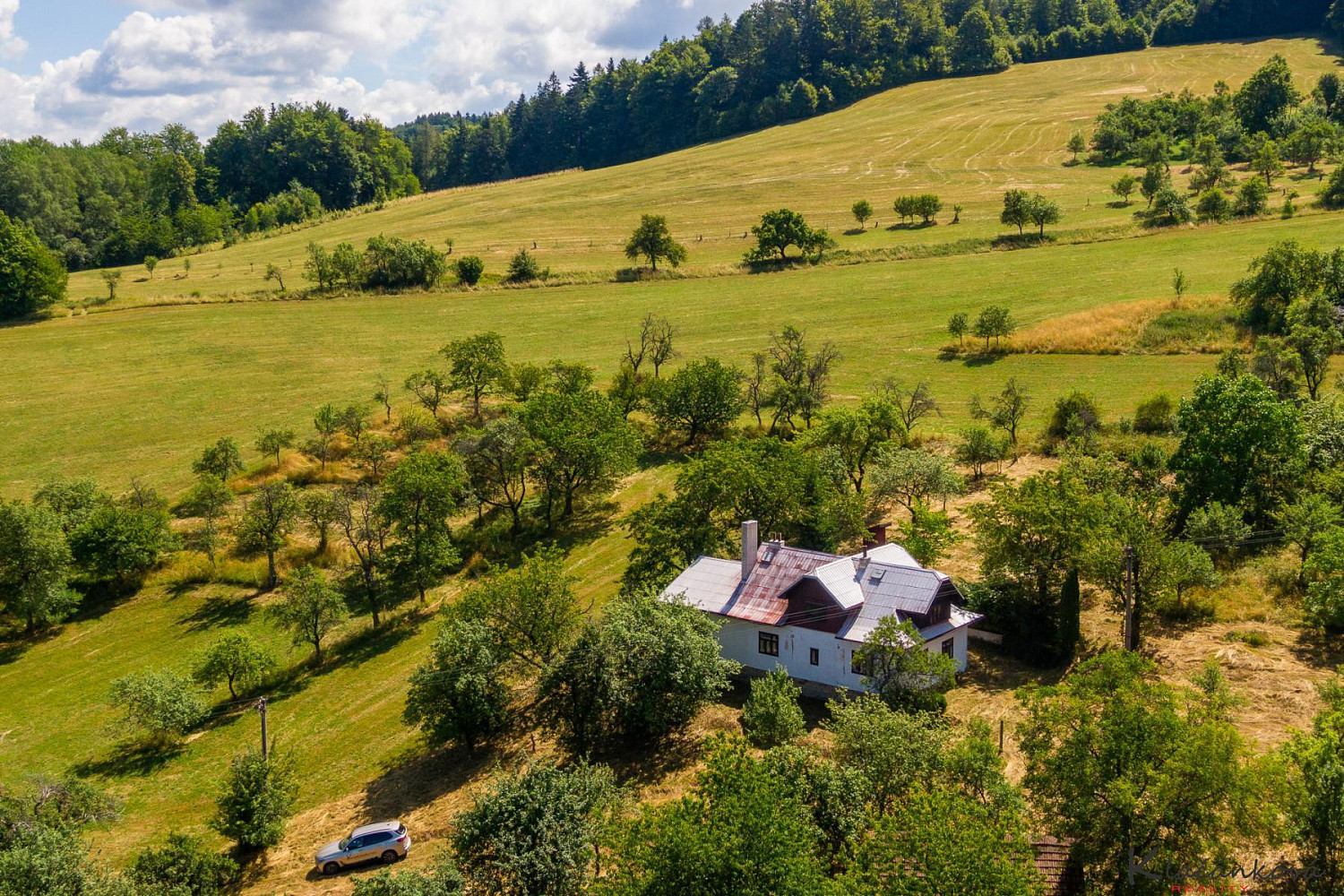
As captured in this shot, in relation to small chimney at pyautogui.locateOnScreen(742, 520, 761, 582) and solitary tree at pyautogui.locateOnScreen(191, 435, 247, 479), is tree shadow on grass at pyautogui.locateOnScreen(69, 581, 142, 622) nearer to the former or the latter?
solitary tree at pyautogui.locateOnScreen(191, 435, 247, 479)

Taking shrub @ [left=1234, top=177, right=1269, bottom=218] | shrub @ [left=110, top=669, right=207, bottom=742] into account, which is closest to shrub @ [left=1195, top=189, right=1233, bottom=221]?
shrub @ [left=1234, top=177, right=1269, bottom=218]

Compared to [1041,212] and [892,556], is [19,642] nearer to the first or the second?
[892,556]

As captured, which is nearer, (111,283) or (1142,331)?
(1142,331)

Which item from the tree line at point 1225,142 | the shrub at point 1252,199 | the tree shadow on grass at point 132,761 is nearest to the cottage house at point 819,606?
the tree shadow on grass at point 132,761

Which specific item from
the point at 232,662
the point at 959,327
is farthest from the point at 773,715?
the point at 959,327

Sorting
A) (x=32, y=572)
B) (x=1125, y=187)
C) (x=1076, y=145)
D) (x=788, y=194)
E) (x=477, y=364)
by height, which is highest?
(x=1076, y=145)
